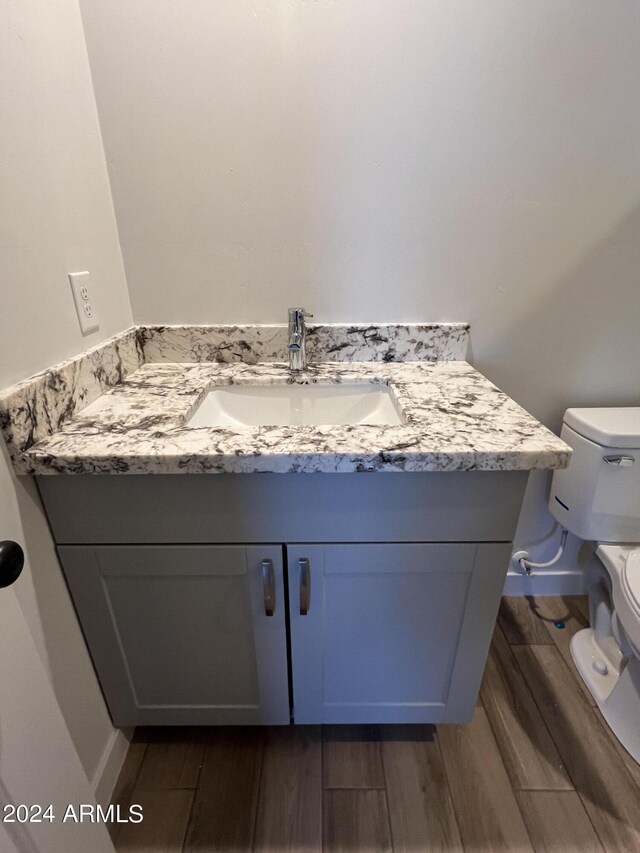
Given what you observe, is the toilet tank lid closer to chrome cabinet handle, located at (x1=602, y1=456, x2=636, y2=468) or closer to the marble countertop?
chrome cabinet handle, located at (x1=602, y1=456, x2=636, y2=468)

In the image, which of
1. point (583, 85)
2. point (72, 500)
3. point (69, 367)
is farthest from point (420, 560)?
point (583, 85)

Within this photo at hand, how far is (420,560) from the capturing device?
78cm

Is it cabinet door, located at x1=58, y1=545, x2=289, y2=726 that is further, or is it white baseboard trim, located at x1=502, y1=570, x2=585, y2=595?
white baseboard trim, located at x1=502, y1=570, x2=585, y2=595

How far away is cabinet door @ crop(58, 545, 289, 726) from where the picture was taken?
0.78 m

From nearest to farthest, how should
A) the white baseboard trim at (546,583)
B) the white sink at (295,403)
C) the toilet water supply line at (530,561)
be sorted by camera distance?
the white sink at (295,403) → the toilet water supply line at (530,561) → the white baseboard trim at (546,583)

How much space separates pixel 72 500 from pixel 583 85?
4.31 ft

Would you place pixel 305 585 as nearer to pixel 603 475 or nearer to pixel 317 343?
pixel 317 343

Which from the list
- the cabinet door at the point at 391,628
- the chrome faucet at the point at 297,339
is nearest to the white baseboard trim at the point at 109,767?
the cabinet door at the point at 391,628

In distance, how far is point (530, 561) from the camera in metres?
1.40

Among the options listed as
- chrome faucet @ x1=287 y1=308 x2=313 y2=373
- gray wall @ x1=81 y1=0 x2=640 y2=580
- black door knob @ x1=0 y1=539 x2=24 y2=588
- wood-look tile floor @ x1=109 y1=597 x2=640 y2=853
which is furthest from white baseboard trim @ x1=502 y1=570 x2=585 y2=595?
black door knob @ x1=0 y1=539 x2=24 y2=588

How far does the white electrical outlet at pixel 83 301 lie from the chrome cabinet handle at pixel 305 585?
642mm

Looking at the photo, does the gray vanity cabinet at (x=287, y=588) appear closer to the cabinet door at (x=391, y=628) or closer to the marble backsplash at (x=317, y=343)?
the cabinet door at (x=391, y=628)

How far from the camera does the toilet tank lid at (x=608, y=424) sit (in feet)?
3.39

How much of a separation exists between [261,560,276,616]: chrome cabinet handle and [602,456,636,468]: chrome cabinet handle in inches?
34.4
